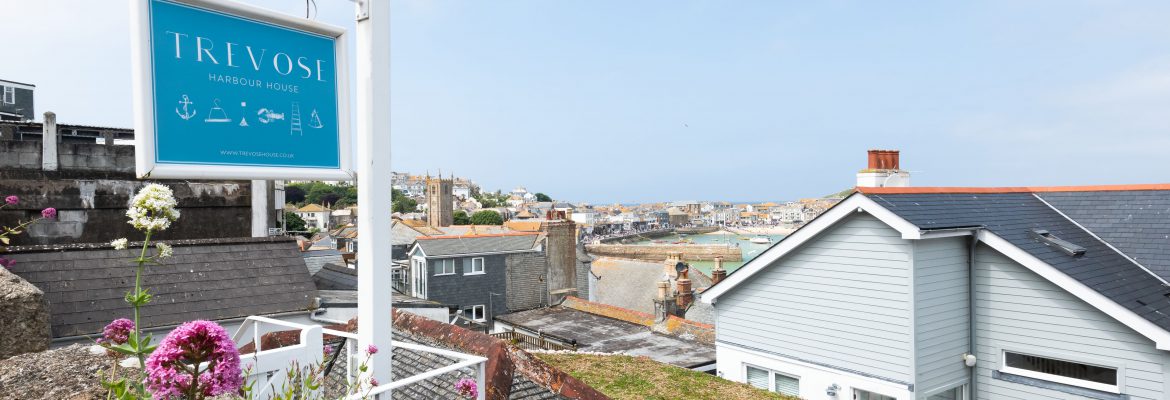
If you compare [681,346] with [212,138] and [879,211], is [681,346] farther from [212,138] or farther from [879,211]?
[212,138]

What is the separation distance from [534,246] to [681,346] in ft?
65.8

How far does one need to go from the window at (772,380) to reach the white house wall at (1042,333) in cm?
337

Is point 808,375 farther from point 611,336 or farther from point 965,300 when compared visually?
point 611,336

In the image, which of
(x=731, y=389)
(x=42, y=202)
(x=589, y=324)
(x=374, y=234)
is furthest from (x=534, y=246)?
(x=374, y=234)

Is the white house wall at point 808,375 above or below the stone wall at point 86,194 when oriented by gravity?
below

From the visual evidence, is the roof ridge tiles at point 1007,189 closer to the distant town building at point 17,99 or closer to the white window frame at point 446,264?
the white window frame at point 446,264

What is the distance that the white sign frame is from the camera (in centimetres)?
275

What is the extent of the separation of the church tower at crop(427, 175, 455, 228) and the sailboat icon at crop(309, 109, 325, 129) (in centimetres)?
11015

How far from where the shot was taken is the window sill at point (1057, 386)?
33.8 feet

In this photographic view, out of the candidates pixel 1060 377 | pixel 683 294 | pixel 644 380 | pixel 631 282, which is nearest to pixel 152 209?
pixel 644 380

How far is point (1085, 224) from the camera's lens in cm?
1365

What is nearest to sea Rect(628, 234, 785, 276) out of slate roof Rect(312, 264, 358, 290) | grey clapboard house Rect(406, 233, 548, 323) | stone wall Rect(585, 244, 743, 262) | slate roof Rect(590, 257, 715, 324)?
stone wall Rect(585, 244, 743, 262)

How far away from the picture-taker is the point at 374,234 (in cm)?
337

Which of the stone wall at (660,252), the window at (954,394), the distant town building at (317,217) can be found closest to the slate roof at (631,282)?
the window at (954,394)
